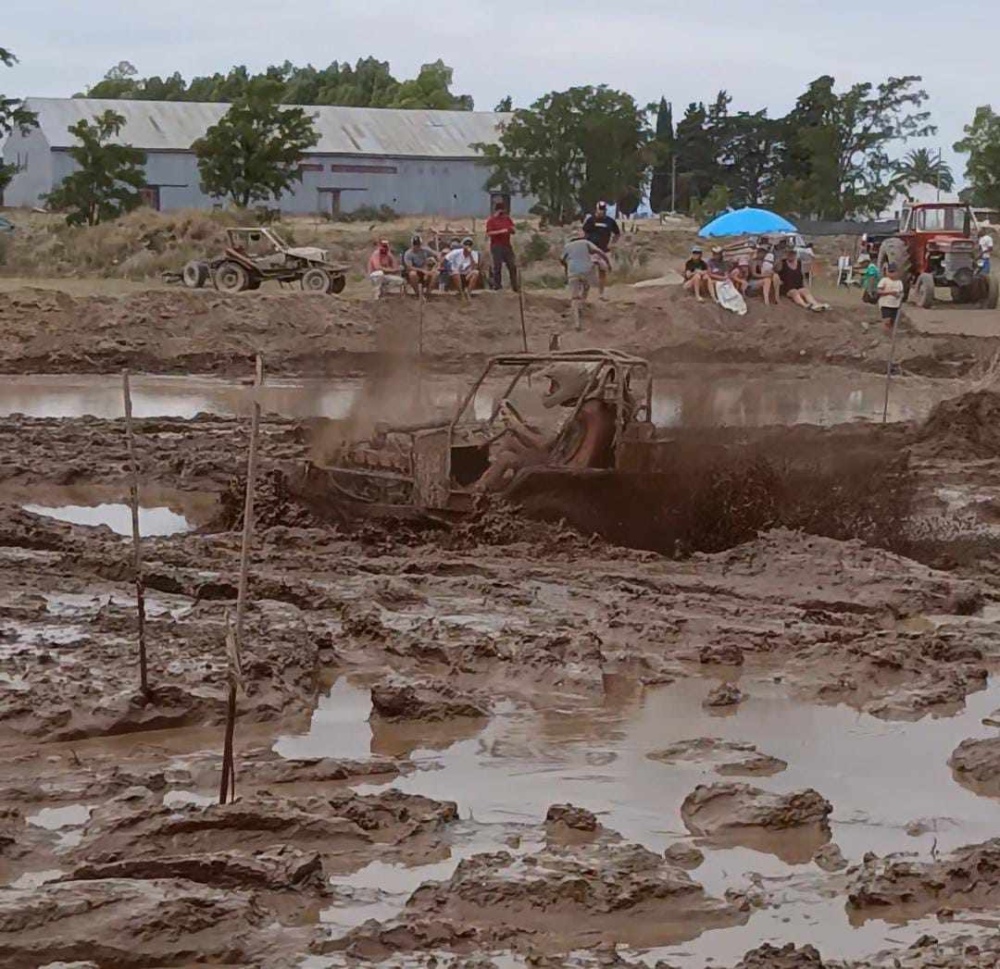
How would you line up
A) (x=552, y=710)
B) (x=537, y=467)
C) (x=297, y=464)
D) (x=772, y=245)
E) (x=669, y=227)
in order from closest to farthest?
(x=552, y=710) < (x=537, y=467) < (x=297, y=464) < (x=772, y=245) < (x=669, y=227)

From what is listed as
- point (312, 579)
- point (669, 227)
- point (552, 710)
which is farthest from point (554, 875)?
point (669, 227)

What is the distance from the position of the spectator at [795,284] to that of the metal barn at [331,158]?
36.6 m

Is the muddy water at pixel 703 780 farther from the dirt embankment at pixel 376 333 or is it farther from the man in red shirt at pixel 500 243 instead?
the man in red shirt at pixel 500 243

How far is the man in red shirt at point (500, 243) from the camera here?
29.4 metres

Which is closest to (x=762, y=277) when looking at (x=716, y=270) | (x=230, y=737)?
(x=716, y=270)

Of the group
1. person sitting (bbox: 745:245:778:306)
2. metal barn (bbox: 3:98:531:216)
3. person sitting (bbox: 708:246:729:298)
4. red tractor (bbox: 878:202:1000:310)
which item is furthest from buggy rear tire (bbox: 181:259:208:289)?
metal barn (bbox: 3:98:531:216)

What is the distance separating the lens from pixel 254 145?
53594 mm

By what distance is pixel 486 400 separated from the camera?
1812 centimetres

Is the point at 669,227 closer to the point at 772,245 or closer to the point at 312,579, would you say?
the point at 772,245

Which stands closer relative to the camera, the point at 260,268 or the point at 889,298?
the point at 889,298

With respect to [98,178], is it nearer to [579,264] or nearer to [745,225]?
[745,225]

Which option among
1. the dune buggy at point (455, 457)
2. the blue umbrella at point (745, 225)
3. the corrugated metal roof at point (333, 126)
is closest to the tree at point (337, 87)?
the corrugated metal roof at point (333, 126)

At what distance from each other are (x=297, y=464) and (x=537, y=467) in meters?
2.25

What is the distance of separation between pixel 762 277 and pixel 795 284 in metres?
0.60
